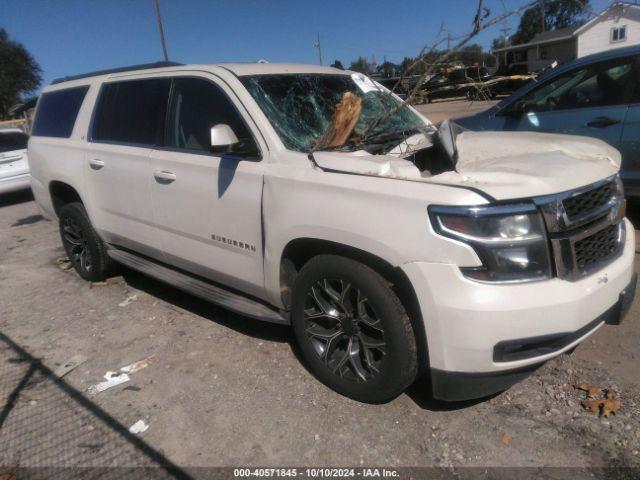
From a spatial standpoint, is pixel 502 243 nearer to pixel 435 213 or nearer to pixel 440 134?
pixel 435 213

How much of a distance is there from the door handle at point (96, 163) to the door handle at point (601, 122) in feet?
14.6

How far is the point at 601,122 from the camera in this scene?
4.75 metres

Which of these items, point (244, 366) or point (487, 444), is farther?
point (244, 366)

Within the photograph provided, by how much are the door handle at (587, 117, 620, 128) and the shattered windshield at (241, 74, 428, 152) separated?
1912 mm

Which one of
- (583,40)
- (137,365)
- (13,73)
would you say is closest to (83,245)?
(137,365)

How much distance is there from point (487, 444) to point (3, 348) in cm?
353

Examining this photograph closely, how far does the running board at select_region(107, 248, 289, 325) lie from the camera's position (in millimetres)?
3184

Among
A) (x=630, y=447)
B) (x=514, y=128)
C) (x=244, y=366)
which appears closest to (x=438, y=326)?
(x=630, y=447)

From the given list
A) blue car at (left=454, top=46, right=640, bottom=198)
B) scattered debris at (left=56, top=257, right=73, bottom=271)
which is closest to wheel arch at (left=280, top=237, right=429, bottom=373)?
blue car at (left=454, top=46, right=640, bottom=198)

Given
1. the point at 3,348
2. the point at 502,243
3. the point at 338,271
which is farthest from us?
the point at 3,348

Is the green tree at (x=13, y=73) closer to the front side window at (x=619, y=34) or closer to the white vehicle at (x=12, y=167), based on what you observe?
the white vehicle at (x=12, y=167)

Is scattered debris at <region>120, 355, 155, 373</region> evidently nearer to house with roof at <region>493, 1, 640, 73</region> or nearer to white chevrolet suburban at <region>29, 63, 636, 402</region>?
white chevrolet suburban at <region>29, 63, 636, 402</region>

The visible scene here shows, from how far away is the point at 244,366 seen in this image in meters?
3.35

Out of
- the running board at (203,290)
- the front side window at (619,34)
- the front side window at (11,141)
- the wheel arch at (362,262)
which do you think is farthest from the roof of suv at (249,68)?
the front side window at (619,34)
